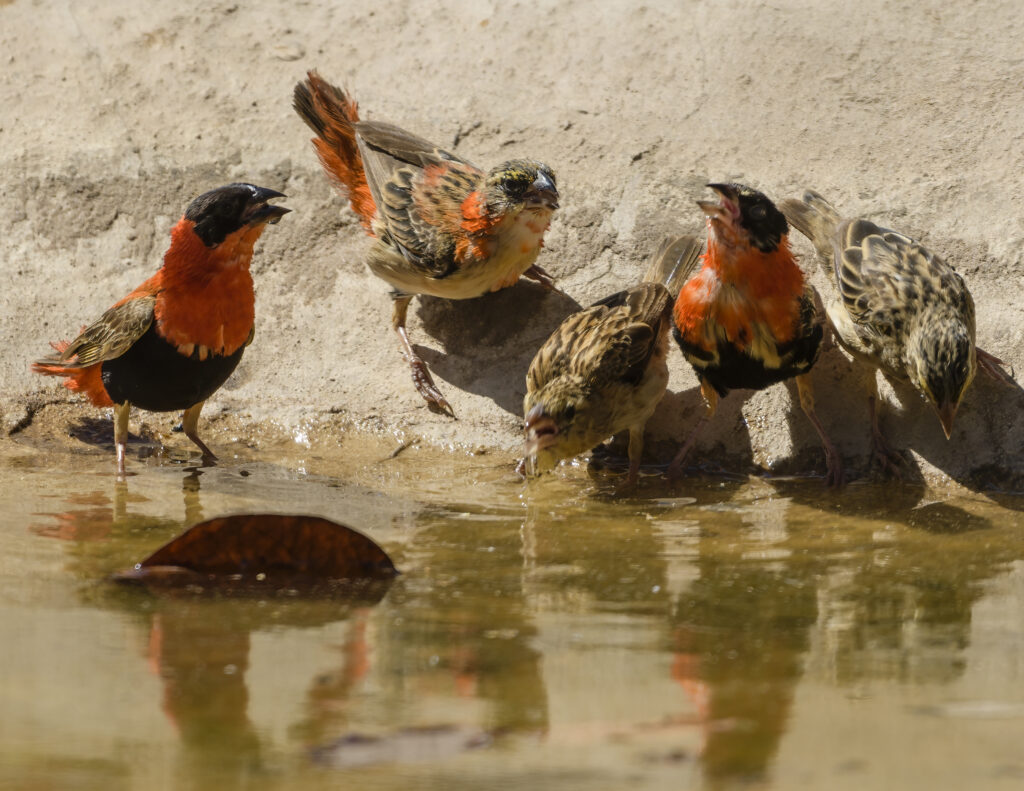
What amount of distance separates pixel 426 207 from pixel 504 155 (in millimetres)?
916

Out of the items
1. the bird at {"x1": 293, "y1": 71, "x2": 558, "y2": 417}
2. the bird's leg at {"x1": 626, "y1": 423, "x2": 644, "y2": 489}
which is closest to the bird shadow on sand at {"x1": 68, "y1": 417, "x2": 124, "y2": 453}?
the bird at {"x1": 293, "y1": 71, "x2": 558, "y2": 417}

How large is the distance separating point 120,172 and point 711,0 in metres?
3.68

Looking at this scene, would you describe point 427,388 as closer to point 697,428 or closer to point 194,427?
point 194,427

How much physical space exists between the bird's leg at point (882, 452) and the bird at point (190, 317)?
288cm

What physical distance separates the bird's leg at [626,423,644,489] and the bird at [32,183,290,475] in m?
1.88

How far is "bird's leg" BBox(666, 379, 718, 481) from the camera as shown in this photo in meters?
6.07

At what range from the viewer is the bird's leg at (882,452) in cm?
593

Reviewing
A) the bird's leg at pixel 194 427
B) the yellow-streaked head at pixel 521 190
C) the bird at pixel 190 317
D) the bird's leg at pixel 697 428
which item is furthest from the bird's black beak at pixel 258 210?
the bird's leg at pixel 697 428

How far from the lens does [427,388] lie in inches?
260

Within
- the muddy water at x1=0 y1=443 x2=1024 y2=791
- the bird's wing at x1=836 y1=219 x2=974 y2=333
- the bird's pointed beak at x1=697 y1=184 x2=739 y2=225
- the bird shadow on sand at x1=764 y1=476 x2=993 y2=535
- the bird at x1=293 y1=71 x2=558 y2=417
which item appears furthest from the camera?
the bird at x1=293 y1=71 x2=558 y2=417

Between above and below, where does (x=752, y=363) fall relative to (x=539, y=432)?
above

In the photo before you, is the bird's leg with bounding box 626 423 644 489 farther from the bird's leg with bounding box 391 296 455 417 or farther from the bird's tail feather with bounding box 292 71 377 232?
the bird's tail feather with bounding box 292 71 377 232

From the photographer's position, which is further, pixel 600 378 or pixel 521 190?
pixel 521 190

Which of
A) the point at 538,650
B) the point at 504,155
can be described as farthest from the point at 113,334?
the point at 538,650
